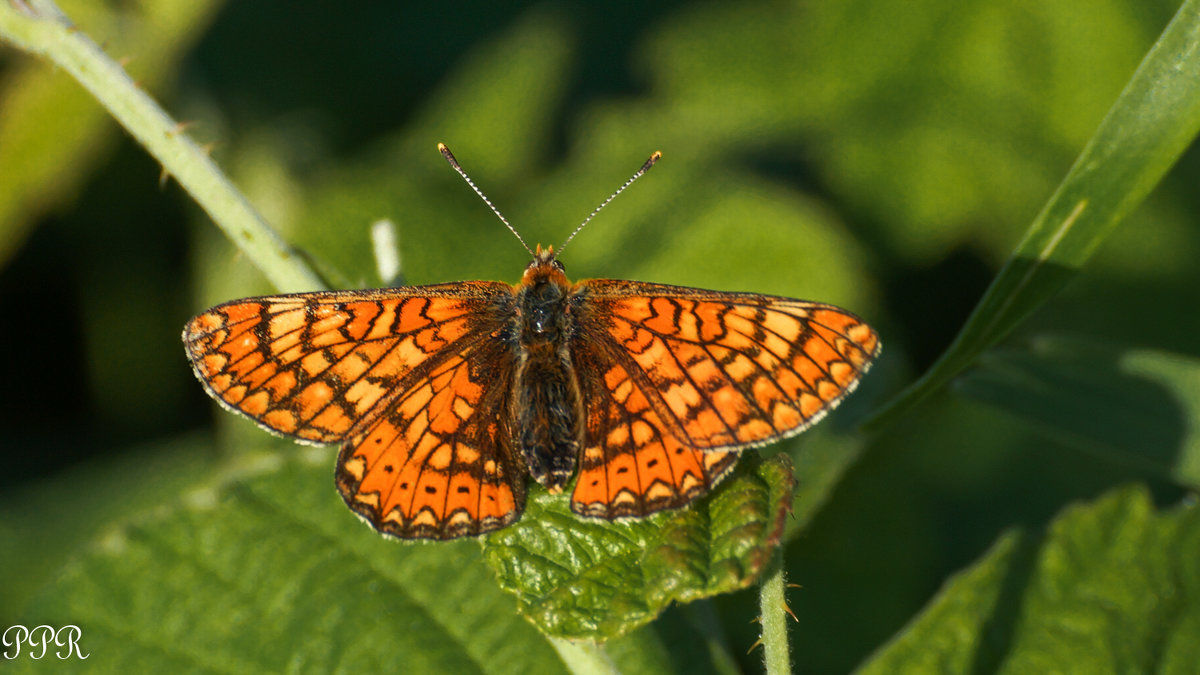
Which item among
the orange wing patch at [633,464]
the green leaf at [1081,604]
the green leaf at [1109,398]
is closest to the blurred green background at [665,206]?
the green leaf at [1109,398]

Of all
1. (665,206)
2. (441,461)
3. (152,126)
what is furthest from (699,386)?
(665,206)

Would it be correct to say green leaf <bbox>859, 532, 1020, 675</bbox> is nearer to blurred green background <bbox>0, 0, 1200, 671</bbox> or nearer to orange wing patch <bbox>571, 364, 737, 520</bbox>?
orange wing patch <bbox>571, 364, 737, 520</bbox>

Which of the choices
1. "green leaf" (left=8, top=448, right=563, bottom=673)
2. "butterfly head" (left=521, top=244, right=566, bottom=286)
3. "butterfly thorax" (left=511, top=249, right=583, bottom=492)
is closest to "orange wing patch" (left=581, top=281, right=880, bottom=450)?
"butterfly thorax" (left=511, top=249, right=583, bottom=492)

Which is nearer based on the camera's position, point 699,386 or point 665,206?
point 699,386

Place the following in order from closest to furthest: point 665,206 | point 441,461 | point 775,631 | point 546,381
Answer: point 775,631 < point 441,461 < point 546,381 < point 665,206

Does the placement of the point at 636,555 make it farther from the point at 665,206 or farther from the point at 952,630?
the point at 665,206

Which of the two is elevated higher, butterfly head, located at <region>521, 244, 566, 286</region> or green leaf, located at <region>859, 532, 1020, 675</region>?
butterfly head, located at <region>521, 244, 566, 286</region>
